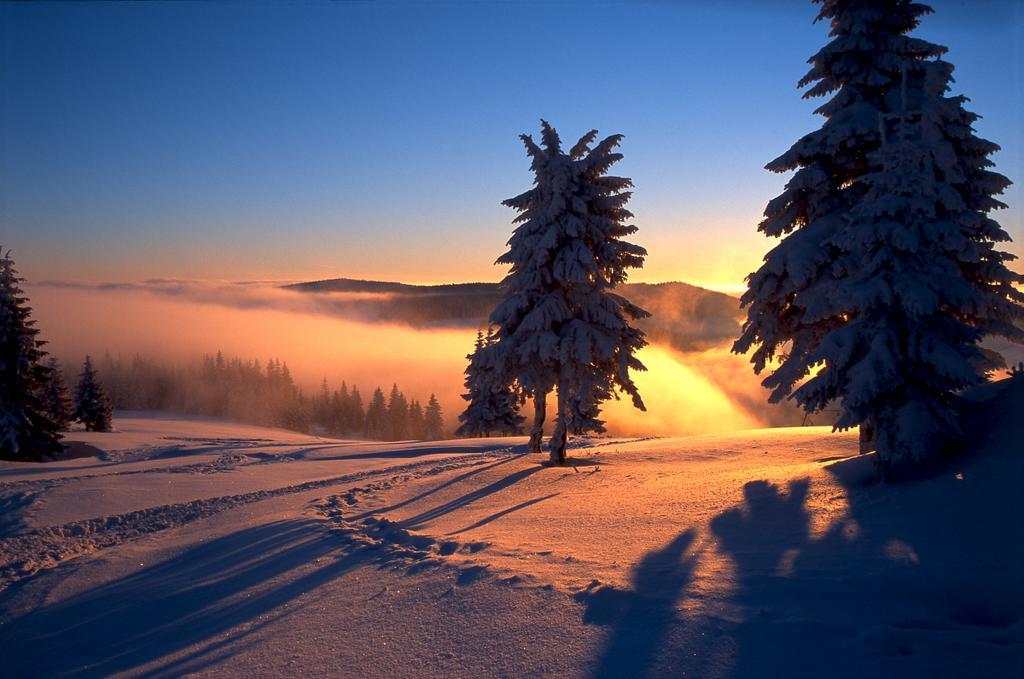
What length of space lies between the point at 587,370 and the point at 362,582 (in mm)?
11030

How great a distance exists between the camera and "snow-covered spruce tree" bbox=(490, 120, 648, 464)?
16672mm

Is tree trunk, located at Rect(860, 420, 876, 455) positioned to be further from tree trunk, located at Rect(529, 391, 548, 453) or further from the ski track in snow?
the ski track in snow

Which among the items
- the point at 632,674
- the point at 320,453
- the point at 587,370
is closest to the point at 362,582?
the point at 632,674

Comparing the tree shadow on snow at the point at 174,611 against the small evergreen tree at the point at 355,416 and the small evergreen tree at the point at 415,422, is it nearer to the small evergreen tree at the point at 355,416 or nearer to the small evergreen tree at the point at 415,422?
the small evergreen tree at the point at 415,422

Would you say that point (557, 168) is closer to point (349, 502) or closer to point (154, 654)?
point (349, 502)

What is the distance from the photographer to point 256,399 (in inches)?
4636

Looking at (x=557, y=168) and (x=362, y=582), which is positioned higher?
(x=557, y=168)

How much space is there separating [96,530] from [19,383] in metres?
23.5

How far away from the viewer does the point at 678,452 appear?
1738cm

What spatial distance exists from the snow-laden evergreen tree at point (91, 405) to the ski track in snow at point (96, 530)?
1596 inches

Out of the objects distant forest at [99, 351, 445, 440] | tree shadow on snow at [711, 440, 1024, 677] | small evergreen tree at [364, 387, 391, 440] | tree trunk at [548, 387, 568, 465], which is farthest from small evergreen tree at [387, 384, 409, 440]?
tree shadow on snow at [711, 440, 1024, 677]

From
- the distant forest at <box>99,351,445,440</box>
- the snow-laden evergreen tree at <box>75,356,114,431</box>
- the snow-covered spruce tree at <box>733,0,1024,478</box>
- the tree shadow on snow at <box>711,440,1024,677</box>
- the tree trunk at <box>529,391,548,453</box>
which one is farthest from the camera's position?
the distant forest at <box>99,351,445,440</box>

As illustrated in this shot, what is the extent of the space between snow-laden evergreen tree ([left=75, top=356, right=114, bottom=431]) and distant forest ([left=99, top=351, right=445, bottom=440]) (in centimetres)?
4193

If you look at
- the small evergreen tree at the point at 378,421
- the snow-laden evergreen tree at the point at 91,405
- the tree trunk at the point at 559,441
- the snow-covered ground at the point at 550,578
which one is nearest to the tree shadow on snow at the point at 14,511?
the snow-covered ground at the point at 550,578
